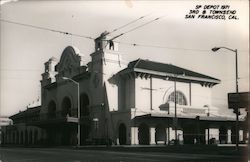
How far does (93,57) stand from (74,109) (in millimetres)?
8397

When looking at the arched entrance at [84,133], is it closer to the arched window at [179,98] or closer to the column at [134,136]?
the column at [134,136]

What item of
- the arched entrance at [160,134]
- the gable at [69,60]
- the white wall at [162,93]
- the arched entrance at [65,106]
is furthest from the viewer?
the arched entrance at [65,106]

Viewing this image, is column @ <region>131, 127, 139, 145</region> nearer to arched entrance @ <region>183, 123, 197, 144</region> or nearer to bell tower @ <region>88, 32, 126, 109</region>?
bell tower @ <region>88, 32, 126, 109</region>

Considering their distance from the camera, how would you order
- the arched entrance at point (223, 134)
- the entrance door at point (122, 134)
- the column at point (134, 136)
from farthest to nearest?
the arched entrance at point (223, 134) < the entrance door at point (122, 134) < the column at point (134, 136)

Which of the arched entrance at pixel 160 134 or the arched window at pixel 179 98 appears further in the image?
the arched window at pixel 179 98

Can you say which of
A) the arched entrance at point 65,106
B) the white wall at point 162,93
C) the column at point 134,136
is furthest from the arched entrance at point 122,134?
the arched entrance at point 65,106

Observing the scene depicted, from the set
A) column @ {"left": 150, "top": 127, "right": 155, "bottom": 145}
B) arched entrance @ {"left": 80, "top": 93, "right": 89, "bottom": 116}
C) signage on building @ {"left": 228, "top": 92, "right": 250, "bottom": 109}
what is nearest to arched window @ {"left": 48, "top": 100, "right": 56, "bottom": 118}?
arched entrance @ {"left": 80, "top": 93, "right": 89, "bottom": 116}

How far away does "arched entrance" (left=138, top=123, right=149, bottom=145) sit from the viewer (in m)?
49.5

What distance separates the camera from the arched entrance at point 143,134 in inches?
1948

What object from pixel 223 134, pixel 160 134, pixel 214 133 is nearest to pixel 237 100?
pixel 160 134

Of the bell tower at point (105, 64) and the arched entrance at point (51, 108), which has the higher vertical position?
the bell tower at point (105, 64)

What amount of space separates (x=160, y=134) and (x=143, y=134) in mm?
2119

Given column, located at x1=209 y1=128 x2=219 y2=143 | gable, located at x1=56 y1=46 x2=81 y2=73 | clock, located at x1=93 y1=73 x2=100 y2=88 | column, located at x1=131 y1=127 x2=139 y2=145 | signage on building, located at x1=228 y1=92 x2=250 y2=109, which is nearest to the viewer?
signage on building, located at x1=228 y1=92 x2=250 y2=109

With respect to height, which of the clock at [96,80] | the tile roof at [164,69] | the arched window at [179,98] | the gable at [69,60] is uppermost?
the gable at [69,60]
